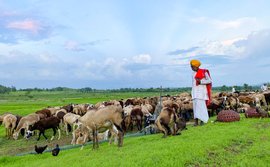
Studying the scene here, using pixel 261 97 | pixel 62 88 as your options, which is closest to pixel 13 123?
pixel 261 97

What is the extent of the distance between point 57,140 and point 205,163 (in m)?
14.7

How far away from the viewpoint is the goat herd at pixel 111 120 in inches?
480

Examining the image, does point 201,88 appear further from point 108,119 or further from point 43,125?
point 43,125

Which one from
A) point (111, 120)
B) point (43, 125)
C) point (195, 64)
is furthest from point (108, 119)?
point (43, 125)

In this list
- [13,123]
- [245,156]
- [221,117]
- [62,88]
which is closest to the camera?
[245,156]

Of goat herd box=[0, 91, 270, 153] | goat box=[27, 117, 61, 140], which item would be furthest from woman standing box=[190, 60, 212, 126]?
goat box=[27, 117, 61, 140]

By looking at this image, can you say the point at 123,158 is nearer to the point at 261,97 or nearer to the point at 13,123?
the point at 13,123

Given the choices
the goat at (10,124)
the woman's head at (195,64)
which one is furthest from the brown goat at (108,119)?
the goat at (10,124)

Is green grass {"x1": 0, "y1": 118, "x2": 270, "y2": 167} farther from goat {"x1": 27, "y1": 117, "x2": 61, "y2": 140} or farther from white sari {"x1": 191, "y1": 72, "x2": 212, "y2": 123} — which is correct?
goat {"x1": 27, "y1": 117, "x2": 61, "y2": 140}

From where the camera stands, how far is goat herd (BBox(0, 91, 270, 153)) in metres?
12.2

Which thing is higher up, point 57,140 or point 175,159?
point 175,159

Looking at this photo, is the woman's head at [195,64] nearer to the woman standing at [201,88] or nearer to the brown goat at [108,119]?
the woman standing at [201,88]

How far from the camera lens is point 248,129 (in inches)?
494

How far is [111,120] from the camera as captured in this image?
1202 cm
